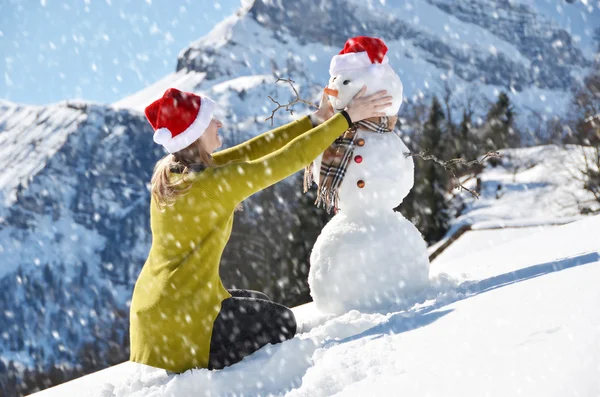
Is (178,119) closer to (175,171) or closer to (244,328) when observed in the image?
(175,171)

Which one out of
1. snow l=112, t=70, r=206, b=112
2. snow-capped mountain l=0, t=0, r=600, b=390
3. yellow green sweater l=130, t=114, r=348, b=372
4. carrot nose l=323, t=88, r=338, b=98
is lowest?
snow l=112, t=70, r=206, b=112

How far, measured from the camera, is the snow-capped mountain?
67.8 meters

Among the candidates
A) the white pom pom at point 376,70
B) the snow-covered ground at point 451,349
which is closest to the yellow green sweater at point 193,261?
the snow-covered ground at point 451,349

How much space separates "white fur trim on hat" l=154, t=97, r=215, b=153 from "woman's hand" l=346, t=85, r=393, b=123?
0.79 metres

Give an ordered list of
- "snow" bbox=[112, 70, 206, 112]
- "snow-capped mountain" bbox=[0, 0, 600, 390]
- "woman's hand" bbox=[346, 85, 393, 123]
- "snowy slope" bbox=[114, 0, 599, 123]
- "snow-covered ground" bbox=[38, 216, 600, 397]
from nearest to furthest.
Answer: "snow-covered ground" bbox=[38, 216, 600, 397]
"woman's hand" bbox=[346, 85, 393, 123]
"snow-capped mountain" bbox=[0, 0, 600, 390]
"snow" bbox=[112, 70, 206, 112]
"snowy slope" bbox=[114, 0, 599, 123]

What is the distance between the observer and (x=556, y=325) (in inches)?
67.2

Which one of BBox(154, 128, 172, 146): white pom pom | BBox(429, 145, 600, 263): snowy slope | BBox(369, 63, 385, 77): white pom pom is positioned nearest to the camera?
BBox(154, 128, 172, 146): white pom pom

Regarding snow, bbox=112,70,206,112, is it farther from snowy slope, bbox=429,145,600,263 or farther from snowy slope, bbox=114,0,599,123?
snowy slope, bbox=429,145,600,263

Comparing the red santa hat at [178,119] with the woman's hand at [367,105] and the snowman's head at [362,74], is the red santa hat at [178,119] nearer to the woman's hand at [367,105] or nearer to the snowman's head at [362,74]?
the woman's hand at [367,105]

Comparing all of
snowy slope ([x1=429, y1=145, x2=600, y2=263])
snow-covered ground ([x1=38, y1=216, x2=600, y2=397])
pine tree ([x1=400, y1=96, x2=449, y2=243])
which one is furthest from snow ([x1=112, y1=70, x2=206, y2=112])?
snow-covered ground ([x1=38, y1=216, x2=600, y2=397])

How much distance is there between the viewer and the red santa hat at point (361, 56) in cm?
321

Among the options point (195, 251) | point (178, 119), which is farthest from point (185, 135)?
point (195, 251)

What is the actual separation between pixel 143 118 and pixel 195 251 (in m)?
109

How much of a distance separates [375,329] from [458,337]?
2.02ft
